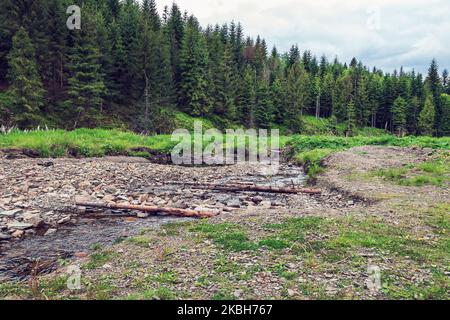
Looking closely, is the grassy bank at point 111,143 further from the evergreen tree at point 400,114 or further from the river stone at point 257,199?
the evergreen tree at point 400,114

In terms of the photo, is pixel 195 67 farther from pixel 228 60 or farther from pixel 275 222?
pixel 275 222

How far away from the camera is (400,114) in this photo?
78.7 meters

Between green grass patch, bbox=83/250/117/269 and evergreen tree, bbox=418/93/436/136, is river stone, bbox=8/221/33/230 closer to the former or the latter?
green grass patch, bbox=83/250/117/269

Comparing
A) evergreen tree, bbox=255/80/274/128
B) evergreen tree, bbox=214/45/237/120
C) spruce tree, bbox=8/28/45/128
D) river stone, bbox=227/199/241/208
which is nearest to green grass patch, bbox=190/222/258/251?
river stone, bbox=227/199/241/208

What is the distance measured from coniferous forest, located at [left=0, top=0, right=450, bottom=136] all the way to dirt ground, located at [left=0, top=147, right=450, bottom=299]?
2228 cm

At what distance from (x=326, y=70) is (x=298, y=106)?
44.2m

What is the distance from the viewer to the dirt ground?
629cm

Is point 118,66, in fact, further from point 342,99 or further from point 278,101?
point 342,99

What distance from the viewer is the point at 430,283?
640 centimetres

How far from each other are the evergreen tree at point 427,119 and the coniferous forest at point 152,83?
0.77ft

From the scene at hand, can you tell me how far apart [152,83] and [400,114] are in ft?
205

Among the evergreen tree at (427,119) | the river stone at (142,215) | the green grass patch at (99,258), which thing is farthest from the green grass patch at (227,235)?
the evergreen tree at (427,119)

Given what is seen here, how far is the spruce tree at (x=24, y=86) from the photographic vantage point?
2980 centimetres

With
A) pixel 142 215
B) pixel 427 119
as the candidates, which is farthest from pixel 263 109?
pixel 142 215
